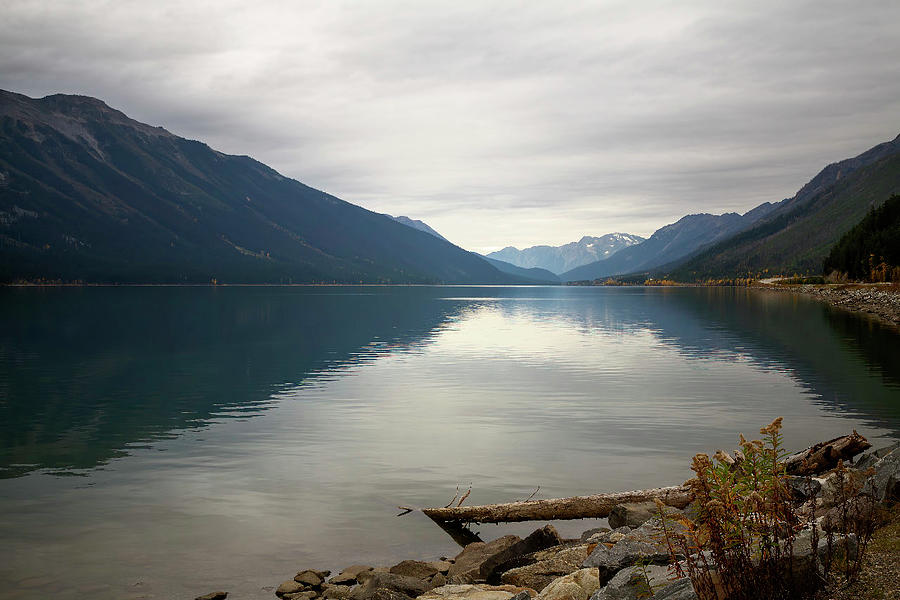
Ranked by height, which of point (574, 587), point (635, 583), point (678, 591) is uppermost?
point (678, 591)

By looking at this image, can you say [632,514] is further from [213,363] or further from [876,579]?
[213,363]

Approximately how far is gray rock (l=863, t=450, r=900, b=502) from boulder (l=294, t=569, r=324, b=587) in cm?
1362

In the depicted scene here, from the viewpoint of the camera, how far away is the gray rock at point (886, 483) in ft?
49.6

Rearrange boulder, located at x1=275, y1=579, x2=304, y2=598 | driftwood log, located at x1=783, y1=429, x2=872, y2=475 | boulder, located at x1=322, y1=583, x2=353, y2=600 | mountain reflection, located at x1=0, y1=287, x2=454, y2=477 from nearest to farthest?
boulder, located at x1=322, y1=583, x2=353, y2=600, boulder, located at x1=275, y1=579, x2=304, y2=598, driftwood log, located at x1=783, y1=429, x2=872, y2=475, mountain reflection, located at x1=0, y1=287, x2=454, y2=477

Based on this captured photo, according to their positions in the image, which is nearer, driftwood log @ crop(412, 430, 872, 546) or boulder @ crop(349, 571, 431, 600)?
boulder @ crop(349, 571, 431, 600)

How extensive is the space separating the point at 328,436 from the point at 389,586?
62.4ft

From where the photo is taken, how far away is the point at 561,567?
1611cm

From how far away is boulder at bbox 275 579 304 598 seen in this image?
664 inches

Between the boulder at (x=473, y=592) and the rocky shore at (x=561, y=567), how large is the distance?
0.02 m

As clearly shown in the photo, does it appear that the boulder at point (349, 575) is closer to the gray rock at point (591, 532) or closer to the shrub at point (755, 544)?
the gray rock at point (591, 532)

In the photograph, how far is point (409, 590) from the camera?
51.8ft

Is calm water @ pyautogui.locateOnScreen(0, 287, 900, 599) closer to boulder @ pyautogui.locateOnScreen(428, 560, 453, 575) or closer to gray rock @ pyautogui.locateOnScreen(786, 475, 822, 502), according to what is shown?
boulder @ pyautogui.locateOnScreen(428, 560, 453, 575)

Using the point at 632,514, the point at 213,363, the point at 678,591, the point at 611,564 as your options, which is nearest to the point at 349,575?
the point at 611,564

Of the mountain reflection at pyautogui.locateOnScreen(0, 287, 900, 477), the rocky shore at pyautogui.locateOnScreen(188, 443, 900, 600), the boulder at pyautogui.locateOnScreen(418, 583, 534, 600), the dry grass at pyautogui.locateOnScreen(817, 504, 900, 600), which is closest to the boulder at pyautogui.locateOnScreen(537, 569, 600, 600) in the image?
the rocky shore at pyautogui.locateOnScreen(188, 443, 900, 600)
